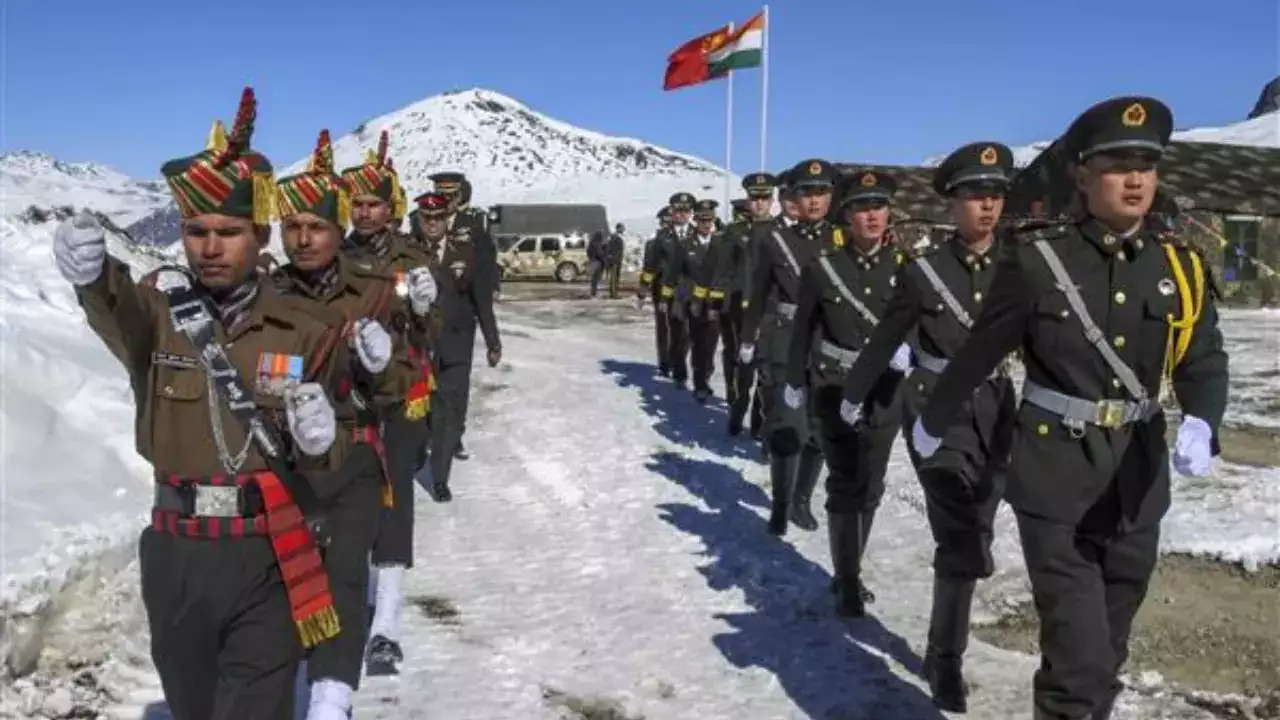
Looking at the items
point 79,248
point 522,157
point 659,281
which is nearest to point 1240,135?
point 522,157

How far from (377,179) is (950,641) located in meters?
3.76

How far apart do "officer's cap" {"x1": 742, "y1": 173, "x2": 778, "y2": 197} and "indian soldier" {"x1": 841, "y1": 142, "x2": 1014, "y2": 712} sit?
185 inches

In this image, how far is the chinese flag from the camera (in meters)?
25.7

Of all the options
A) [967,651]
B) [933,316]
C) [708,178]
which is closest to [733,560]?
[967,651]

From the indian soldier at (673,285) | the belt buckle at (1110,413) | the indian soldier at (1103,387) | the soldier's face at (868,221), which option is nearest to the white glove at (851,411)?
the soldier's face at (868,221)

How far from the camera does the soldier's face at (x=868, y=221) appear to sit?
20.1 ft

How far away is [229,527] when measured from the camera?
119 inches

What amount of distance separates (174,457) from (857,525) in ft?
12.3

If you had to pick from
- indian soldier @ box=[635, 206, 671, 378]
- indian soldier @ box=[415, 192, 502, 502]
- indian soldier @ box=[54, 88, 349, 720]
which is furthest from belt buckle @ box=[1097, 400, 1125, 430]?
indian soldier @ box=[635, 206, 671, 378]

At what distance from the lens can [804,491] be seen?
763 centimetres

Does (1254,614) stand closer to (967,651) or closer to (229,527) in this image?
(967,651)

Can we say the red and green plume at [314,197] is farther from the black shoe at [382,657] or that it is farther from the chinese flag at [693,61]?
the chinese flag at [693,61]

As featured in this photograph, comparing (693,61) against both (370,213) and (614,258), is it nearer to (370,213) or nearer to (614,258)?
(614,258)

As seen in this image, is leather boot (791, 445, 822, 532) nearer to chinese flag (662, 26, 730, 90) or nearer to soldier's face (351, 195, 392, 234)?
soldier's face (351, 195, 392, 234)
